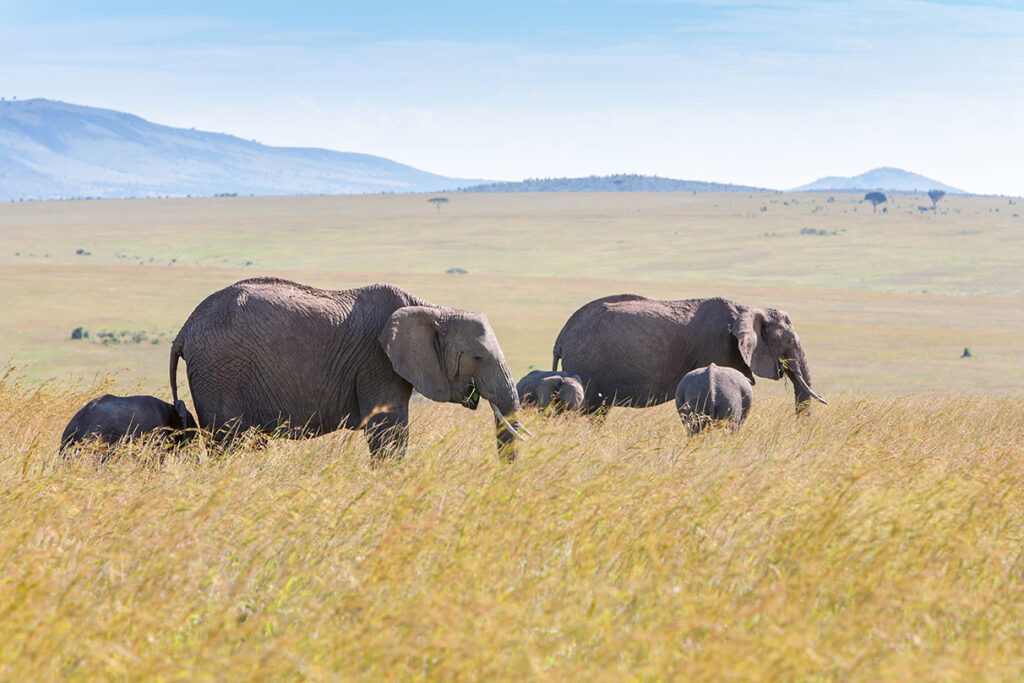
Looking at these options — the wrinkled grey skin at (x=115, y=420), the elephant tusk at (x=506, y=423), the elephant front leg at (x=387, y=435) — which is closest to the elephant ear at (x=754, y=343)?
the elephant tusk at (x=506, y=423)

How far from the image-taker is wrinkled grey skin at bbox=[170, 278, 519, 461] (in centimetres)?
961

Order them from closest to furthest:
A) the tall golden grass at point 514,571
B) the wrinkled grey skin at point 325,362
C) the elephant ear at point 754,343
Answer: the tall golden grass at point 514,571 < the wrinkled grey skin at point 325,362 < the elephant ear at point 754,343

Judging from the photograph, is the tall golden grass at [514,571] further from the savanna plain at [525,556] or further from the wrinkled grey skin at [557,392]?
the wrinkled grey skin at [557,392]

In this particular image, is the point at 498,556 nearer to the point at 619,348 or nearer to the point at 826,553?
the point at 826,553

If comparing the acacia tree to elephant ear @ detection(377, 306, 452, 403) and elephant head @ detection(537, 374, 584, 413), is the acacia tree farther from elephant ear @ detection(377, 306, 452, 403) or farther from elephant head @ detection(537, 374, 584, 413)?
elephant ear @ detection(377, 306, 452, 403)

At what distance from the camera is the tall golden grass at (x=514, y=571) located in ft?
13.8

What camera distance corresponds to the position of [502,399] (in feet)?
31.6

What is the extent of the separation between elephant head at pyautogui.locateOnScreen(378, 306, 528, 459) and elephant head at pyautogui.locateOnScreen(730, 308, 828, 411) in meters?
5.10

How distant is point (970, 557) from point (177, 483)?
4909 mm

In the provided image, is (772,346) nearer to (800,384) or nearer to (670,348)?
(800,384)

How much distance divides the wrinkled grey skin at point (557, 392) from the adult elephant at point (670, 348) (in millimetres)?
735

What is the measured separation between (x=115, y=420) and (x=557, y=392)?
5.87 meters

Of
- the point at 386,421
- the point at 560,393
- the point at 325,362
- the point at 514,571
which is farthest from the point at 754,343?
the point at 514,571

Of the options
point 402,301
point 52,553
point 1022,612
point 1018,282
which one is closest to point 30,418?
point 402,301
